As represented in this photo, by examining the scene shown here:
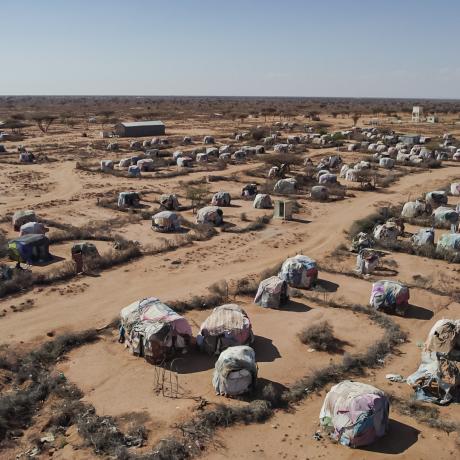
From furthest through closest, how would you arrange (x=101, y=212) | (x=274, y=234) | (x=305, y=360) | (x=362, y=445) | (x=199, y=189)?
(x=199, y=189)
(x=101, y=212)
(x=274, y=234)
(x=305, y=360)
(x=362, y=445)

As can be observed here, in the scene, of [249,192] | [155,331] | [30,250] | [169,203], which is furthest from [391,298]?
[249,192]

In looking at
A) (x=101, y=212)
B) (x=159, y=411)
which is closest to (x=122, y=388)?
(x=159, y=411)

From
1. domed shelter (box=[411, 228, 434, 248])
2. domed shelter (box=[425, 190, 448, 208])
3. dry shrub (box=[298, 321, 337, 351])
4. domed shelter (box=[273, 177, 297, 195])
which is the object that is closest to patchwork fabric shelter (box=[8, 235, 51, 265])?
dry shrub (box=[298, 321, 337, 351])

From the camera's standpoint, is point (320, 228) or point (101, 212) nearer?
point (320, 228)

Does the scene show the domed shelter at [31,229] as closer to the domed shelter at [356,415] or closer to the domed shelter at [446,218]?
the domed shelter at [356,415]

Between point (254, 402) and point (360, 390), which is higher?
point (360, 390)

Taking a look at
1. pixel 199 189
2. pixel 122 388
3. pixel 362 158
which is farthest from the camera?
pixel 362 158

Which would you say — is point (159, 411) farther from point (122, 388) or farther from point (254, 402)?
point (254, 402)
